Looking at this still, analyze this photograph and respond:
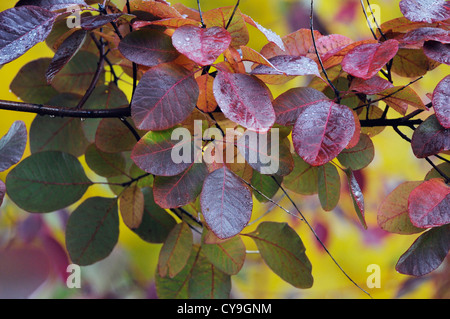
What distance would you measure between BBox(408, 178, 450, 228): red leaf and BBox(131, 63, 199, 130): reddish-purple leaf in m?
0.15

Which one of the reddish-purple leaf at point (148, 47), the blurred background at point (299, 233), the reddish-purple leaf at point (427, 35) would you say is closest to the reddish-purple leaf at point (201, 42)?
the reddish-purple leaf at point (148, 47)

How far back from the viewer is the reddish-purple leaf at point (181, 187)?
0.29 meters

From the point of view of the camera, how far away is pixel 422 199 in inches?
11.0

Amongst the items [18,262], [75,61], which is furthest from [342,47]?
[18,262]

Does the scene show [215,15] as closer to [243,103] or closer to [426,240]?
[243,103]

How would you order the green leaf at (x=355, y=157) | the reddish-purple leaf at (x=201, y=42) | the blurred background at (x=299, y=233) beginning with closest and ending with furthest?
the reddish-purple leaf at (x=201, y=42), the green leaf at (x=355, y=157), the blurred background at (x=299, y=233)

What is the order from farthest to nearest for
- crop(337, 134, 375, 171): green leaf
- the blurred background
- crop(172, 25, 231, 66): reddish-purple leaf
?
the blurred background
crop(337, 134, 375, 171): green leaf
crop(172, 25, 231, 66): reddish-purple leaf

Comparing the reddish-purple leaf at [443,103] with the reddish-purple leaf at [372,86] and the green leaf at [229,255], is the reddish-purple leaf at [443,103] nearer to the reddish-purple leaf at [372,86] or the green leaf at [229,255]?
the reddish-purple leaf at [372,86]

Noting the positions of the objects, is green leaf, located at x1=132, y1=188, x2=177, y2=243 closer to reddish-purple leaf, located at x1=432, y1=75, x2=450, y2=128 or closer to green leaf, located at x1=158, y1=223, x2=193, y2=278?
green leaf, located at x1=158, y1=223, x2=193, y2=278

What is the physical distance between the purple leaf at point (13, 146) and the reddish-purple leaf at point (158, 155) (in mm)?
80

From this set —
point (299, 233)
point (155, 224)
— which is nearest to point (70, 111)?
point (155, 224)

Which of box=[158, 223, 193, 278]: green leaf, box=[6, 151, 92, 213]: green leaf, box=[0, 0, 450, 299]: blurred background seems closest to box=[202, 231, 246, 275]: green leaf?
box=[158, 223, 193, 278]: green leaf

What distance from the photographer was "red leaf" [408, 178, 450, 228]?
27cm

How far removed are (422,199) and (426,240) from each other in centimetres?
3
